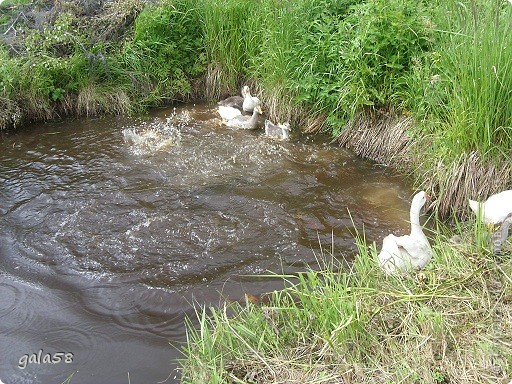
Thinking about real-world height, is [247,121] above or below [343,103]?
below

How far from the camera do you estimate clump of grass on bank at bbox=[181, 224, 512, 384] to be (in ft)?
8.74

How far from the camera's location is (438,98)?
4852mm

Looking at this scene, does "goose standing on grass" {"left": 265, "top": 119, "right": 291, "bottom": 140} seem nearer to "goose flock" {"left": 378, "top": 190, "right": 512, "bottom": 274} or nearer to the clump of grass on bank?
"goose flock" {"left": 378, "top": 190, "right": 512, "bottom": 274}

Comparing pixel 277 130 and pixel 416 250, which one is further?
pixel 277 130

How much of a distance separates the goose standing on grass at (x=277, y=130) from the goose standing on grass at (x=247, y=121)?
0.29 meters

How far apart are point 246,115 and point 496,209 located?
4087mm

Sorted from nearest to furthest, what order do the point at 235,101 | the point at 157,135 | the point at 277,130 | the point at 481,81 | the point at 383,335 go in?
the point at 383,335 → the point at 481,81 → the point at 277,130 → the point at 157,135 → the point at 235,101

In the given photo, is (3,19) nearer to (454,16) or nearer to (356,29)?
(356,29)

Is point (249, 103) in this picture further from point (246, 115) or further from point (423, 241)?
point (423, 241)

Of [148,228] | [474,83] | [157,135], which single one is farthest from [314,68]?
[148,228]

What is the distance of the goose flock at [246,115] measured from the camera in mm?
6496

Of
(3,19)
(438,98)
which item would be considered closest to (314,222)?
(438,98)

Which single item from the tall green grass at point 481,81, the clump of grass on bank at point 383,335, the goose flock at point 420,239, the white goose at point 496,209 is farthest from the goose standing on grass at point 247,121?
the clump of grass on bank at point 383,335

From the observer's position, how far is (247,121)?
268 inches
